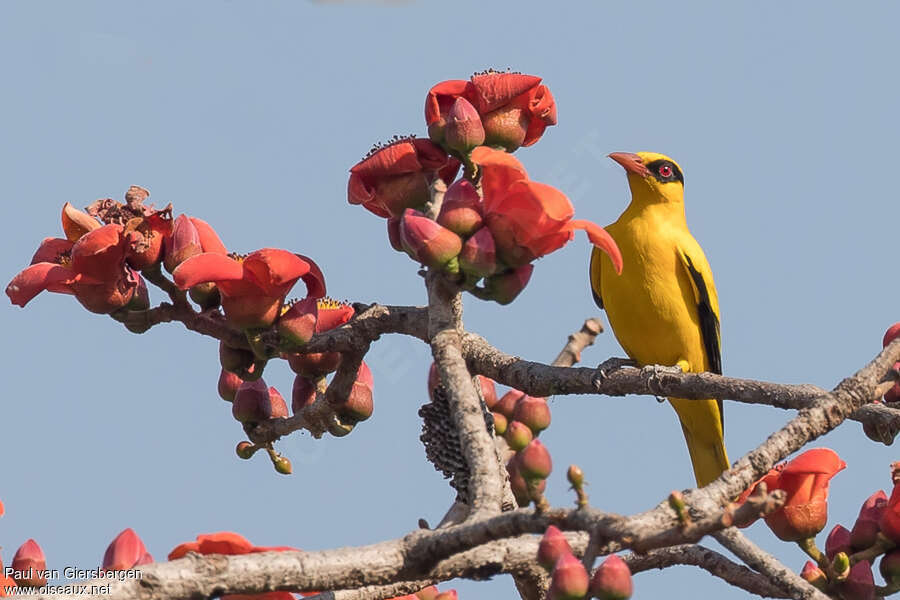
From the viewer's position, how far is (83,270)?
11.7 feet


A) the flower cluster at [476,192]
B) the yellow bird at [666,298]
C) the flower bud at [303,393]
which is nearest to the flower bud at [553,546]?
the flower cluster at [476,192]

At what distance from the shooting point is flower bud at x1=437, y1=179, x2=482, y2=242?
11.1 feet

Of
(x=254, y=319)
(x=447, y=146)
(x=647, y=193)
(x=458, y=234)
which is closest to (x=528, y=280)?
(x=458, y=234)

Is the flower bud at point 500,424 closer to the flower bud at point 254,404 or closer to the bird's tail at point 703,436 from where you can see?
the flower bud at point 254,404

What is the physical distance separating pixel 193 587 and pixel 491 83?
6.74 feet

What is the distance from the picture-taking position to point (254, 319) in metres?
3.61

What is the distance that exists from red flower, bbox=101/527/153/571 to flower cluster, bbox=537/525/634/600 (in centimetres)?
110

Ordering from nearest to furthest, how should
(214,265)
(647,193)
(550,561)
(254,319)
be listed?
1. (550,561)
2. (214,265)
3. (254,319)
4. (647,193)

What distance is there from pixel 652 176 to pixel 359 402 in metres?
4.04

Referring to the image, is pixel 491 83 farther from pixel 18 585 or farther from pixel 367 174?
pixel 18 585

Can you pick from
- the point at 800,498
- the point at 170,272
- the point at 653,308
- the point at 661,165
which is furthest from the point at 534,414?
the point at 661,165

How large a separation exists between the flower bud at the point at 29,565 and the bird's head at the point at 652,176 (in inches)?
202

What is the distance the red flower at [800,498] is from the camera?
360 cm

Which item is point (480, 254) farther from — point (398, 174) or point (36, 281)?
point (36, 281)
